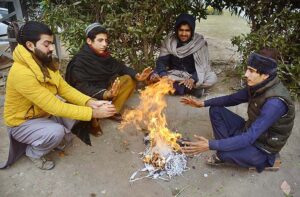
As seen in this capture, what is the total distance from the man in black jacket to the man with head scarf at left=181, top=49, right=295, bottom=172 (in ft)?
5.85

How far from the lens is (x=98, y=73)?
15.9 ft

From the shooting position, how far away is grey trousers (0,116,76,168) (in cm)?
358

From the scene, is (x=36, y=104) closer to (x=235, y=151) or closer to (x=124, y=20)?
(x=235, y=151)

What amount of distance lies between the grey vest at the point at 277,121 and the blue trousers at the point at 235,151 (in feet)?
0.40

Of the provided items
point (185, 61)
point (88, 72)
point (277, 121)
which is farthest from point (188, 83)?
point (277, 121)

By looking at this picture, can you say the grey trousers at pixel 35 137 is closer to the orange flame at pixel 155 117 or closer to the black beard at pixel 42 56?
the black beard at pixel 42 56

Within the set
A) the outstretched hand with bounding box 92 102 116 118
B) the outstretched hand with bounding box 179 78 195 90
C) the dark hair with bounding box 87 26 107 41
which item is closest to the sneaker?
the outstretched hand with bounding box 92 102 116 118

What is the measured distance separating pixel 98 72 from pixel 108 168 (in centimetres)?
166

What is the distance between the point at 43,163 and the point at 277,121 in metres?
Result: 2.79

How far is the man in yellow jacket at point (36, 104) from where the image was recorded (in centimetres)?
339

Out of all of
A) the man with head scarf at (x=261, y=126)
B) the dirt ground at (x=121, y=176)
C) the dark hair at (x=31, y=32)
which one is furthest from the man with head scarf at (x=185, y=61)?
the dark hair at (x=31, y=32)

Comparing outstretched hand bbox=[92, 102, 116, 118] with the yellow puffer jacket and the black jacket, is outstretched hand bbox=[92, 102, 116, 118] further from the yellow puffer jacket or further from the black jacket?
the black jacket

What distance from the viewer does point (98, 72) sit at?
4824 millimetres

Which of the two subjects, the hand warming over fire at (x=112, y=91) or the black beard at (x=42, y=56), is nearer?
the black beard at (x=42, y=56)
